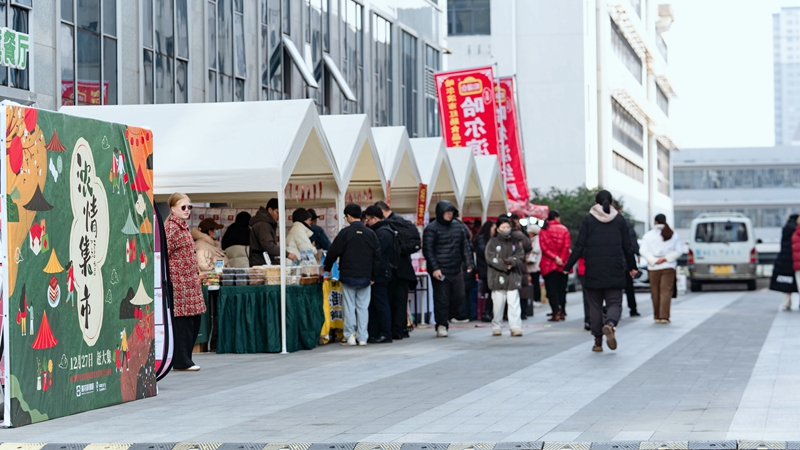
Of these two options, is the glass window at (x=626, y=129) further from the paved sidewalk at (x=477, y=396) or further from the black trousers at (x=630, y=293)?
the paved sidewalk at (x=477, y=396)

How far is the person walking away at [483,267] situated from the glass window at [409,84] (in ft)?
59.9

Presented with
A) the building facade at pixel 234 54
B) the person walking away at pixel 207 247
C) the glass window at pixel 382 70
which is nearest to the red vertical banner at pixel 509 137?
the building facade at pixel 234 54

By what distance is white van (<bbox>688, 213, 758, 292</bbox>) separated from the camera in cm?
3394

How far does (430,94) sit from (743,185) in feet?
267

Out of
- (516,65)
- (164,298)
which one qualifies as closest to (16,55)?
(164,298)

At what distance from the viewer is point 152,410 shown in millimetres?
9570

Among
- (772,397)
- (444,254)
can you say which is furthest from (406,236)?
(772,397)

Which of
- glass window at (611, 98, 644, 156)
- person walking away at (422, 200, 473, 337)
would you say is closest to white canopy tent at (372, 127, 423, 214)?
person walking away at (422, 200, 473, 337)

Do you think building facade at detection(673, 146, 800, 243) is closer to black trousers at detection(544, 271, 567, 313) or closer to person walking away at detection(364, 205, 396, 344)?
black trousers at detection(544, 271, 567, 313)

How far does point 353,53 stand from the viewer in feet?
113

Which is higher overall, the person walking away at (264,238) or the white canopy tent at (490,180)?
the white canopy tent at (490,180)

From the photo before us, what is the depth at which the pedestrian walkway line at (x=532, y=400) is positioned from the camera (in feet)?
26.5

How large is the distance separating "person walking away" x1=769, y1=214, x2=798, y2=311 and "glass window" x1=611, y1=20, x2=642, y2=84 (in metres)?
53.8

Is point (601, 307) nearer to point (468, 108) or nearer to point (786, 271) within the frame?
point (786, 271)
